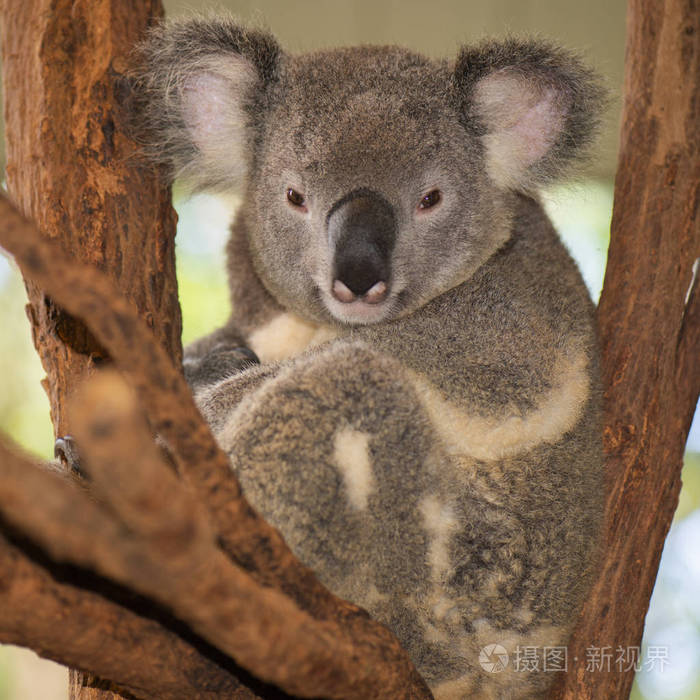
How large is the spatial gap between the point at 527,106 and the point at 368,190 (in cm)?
73

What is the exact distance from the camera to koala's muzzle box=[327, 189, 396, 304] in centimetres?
224

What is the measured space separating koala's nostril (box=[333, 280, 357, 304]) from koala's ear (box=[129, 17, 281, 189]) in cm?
80

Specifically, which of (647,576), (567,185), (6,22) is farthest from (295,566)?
(6,22)

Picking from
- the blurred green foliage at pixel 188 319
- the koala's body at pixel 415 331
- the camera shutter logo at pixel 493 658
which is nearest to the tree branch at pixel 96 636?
the koala's body at pixel 415 331

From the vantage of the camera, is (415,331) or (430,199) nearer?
(415,331)

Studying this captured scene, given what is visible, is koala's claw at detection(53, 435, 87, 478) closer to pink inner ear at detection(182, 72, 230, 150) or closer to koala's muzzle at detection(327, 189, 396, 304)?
koala's muzzle at detection(327, 189, 396, 304)

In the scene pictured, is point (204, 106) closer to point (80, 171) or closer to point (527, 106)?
point (80, 171)

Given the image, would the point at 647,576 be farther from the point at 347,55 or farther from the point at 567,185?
the point at 347,55

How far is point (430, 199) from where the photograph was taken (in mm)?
2504

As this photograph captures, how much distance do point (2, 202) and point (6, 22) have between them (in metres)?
1.97

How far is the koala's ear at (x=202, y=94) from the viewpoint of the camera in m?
2.62

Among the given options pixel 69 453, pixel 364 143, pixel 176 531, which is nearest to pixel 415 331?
pixel 364 143

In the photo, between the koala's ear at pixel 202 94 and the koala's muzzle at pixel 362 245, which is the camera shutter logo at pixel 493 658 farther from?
the koala's ear at pixel 202 94

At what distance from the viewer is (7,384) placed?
6.02 m
